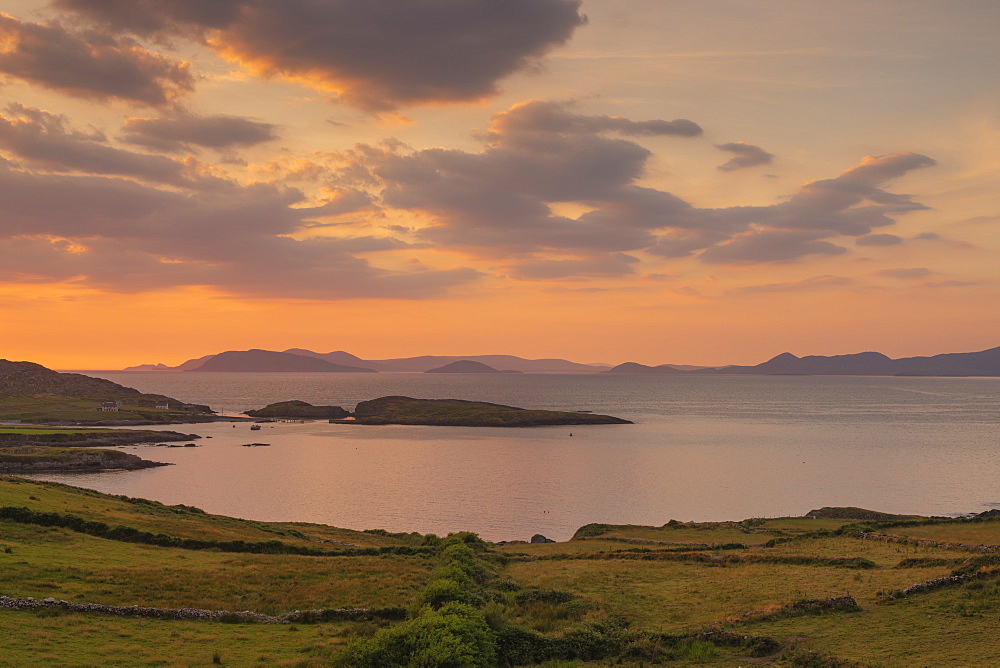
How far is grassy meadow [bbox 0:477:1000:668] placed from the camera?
2403 cm

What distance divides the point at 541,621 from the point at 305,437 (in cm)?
17924

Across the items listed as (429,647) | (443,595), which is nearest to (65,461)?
(443,595)

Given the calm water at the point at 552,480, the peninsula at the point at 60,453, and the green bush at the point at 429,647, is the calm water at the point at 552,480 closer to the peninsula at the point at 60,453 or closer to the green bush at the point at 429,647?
the peninsula at the point at 60,453

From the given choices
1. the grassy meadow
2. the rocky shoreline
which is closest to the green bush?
the grassy meadow

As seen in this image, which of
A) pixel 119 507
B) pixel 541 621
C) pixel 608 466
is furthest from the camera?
pixel 608 466

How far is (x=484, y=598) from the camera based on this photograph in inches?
1302

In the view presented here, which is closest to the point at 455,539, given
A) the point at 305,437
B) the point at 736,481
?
the point at 736,481

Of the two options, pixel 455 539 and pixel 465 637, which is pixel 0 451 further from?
pixel 465 637

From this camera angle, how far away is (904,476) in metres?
129

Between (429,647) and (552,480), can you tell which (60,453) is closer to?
(552,480)

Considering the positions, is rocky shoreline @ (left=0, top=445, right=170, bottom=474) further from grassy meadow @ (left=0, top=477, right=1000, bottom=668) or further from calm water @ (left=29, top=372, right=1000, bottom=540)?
grassy meadow @ (left=0, top=477, right=1000, bottom=668)

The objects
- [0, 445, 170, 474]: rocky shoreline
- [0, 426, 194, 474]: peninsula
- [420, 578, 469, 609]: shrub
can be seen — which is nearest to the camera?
[420, 578, 469, 609]: shrub

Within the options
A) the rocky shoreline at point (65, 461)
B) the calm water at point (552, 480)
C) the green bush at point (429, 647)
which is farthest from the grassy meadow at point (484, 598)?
the rocky shoreline at point (65, 461)

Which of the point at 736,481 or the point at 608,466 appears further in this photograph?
the point at 608,466
